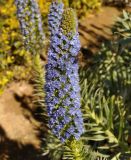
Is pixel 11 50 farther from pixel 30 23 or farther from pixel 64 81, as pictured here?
pixel 64 81

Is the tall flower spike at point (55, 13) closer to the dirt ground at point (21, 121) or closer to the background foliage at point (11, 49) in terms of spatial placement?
the dirt ground at point (21, 121)

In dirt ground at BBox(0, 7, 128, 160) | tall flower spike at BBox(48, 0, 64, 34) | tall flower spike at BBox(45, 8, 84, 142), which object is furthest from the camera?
dirt ground at BBox(0, 7, 128, 160)

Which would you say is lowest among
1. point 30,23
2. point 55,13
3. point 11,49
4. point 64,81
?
point 11,49

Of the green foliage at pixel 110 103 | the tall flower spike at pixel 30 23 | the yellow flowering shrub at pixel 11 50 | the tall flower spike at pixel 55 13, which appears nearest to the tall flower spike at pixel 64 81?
the tall flower spike at pixel 55 13

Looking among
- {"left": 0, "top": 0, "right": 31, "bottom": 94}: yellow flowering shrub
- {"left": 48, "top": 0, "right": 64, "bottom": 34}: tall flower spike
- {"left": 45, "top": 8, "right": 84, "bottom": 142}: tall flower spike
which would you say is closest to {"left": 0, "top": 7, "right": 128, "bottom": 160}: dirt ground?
{"left": 0, "top": 0, "right": 31, "bottom": 94}: yellow flowering shrub

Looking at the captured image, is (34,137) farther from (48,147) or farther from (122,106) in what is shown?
(122,106)

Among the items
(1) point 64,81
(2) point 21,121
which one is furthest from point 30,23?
(2) point 21,121

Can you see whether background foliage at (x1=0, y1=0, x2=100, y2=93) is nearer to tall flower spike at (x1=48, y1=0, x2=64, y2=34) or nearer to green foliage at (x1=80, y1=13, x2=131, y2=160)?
green foliage at (x1=80, y1=13, x2=131, y2=160)
